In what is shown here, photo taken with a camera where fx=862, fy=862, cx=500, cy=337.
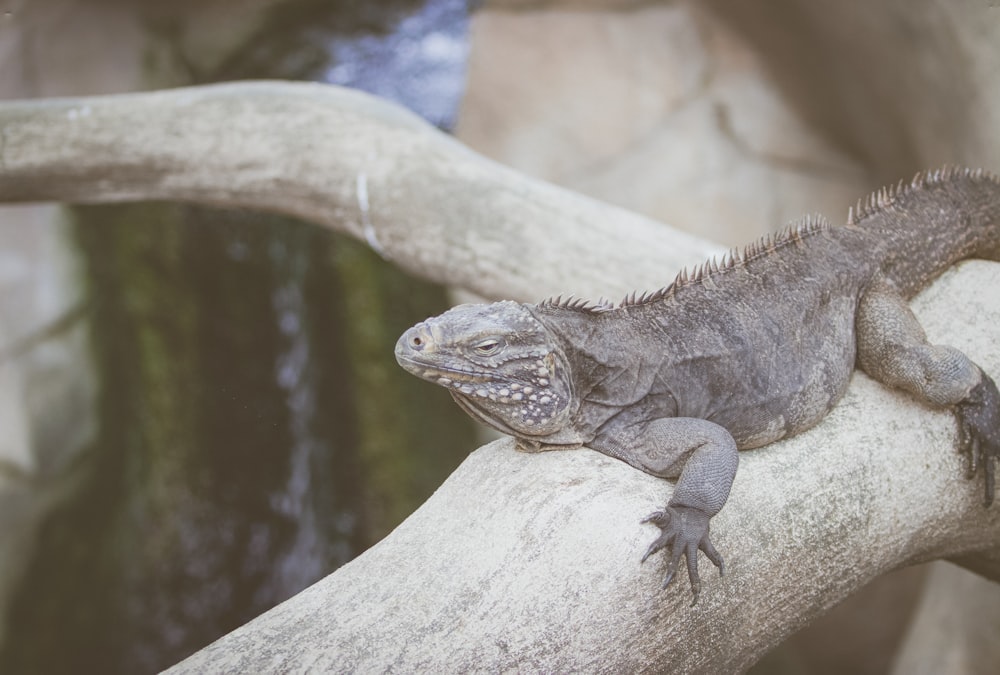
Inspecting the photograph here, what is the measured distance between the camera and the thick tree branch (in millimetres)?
2326

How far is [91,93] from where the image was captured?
6.29m

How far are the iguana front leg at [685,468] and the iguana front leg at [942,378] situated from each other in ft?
2.65

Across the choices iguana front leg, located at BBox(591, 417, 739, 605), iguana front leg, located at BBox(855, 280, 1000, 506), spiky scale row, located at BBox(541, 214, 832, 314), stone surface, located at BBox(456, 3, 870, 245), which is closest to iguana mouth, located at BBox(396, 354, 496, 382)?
spiky scale row, located at BBox(541, 214, 832, 314)

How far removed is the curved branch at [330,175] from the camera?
4371 mm

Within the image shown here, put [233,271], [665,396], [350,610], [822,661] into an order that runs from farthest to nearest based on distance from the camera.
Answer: [233,271] < [822,661] < [665,396] < [350,610]

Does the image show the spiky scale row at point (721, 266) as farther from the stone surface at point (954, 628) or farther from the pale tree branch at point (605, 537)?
the stone surface at point (954, 628)

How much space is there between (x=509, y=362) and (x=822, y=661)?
4934 mm

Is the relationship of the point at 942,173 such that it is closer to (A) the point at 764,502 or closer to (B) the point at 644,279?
(B) the point at 644,279

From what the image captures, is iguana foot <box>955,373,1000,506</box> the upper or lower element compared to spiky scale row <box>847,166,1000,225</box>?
lower

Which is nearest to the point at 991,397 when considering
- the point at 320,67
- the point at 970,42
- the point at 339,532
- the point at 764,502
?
the point at 764,502

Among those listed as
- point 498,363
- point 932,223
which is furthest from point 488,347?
point 932,223

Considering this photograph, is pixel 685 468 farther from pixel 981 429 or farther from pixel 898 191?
pixel 898 191

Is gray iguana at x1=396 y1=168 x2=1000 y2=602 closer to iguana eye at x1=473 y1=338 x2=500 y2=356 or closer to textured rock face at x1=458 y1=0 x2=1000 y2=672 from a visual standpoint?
iguana eye at x1=473 y1=338 x2=500 y2=356

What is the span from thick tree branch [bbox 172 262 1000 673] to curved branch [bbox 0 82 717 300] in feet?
5.45
